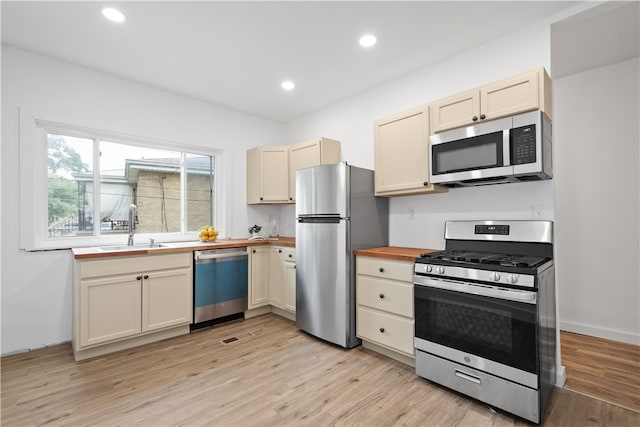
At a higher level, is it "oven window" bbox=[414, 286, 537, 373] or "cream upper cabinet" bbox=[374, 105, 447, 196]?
"cream upper cabinet" bbox=[374, 105, 447, 196]

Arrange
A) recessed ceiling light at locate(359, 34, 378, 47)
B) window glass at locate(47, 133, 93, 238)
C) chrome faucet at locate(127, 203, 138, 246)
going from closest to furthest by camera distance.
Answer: recessed ceiling light at locate(359, 34, 378, 47) < window glass at locate(47, 133, 93, 238) < chrome faucet at locate(127, 203, 138, 246)

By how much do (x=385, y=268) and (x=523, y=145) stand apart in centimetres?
135

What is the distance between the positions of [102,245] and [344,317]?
8.56 ft

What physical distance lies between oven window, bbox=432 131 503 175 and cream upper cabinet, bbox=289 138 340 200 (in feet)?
4.84

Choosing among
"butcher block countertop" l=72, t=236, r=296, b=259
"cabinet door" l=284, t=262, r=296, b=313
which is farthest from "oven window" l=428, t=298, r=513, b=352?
"butcher block countertop" l=72, t=236, r=296, b=259

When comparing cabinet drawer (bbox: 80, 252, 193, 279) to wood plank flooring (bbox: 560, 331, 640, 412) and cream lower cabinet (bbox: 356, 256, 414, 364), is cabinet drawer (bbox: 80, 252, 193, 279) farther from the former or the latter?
wood plank flooring (bbox: 560, 331, 640, 412)

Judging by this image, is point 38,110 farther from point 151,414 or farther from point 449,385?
point 449,385

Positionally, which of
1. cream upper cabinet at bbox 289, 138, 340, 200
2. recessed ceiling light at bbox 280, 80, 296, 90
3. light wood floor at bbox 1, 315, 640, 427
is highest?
recessed ceiling light at bbox 280, 80, 296, 90

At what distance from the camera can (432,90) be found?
2979 mm

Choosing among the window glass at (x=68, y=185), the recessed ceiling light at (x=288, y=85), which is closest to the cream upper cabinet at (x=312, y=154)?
the recessed ceiling light at (x=288, y=85)

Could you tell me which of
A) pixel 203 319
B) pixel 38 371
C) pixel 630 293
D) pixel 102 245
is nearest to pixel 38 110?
pixel 102 245

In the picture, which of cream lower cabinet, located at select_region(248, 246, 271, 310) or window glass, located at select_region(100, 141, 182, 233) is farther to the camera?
cream lower cabinet, located at select_region(248, 246, 271, 310)

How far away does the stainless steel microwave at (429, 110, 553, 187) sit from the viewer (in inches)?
80.1

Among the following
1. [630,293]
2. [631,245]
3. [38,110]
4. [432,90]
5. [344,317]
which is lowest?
[344,317]
